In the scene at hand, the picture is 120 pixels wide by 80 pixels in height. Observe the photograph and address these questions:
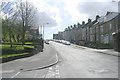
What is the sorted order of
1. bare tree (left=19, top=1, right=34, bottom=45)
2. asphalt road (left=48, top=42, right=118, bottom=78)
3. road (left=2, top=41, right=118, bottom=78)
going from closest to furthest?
asphalt road (left=48, top=42, right=118, bottom=78) → road (left=2, top=41, right=118, bottom=78) → bare tree (left=19, top=1, right=34, bottom=45)

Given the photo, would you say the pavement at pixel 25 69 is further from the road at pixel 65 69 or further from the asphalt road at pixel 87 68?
the asphalt road at pixel 87 68

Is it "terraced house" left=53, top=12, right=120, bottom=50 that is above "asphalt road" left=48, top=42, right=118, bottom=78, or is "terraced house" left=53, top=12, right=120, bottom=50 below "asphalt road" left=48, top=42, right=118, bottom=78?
above

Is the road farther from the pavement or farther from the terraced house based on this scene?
the terraced house

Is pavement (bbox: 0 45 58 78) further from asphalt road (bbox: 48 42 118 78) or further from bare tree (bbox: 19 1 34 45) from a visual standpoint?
bare tree (bbox: 19 1 34 45)

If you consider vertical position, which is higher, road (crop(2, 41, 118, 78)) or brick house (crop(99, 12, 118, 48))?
brick house (crop(99, 12, 118, 48))

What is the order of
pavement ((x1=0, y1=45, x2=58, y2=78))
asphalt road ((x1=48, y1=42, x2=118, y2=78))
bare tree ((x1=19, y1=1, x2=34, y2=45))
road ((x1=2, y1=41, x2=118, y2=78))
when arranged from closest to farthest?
asphalt road ((x1=48, y1=42, x2=118, y2=78)) < road ((x1=2, y1=41, x2=118, y2=78)) < pavement ((x1=0, y1=45, x2=58, y2=78)) < bare tree ((x1=19, y1=1, x2=34, y2=45))

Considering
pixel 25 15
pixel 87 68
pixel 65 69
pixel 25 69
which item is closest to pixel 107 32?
pixel 25 15

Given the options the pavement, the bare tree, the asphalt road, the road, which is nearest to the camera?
the asphalt road

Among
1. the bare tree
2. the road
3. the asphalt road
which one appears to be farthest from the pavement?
the bare tree

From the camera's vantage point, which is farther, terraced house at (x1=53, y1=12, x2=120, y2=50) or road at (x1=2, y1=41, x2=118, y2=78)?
terraced house at (x1=53, y1=12, x2=120, y2=50)

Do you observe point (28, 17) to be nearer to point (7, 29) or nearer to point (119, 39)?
point (7, 29)

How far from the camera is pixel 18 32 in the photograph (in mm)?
54812

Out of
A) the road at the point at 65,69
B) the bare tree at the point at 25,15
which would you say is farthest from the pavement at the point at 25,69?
the bare tree at the point at 25,15

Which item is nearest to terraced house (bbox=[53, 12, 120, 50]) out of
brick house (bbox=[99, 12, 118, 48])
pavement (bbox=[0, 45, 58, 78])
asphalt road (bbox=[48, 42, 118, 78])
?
brick house (bbox=[99, 12, 118, 48])
